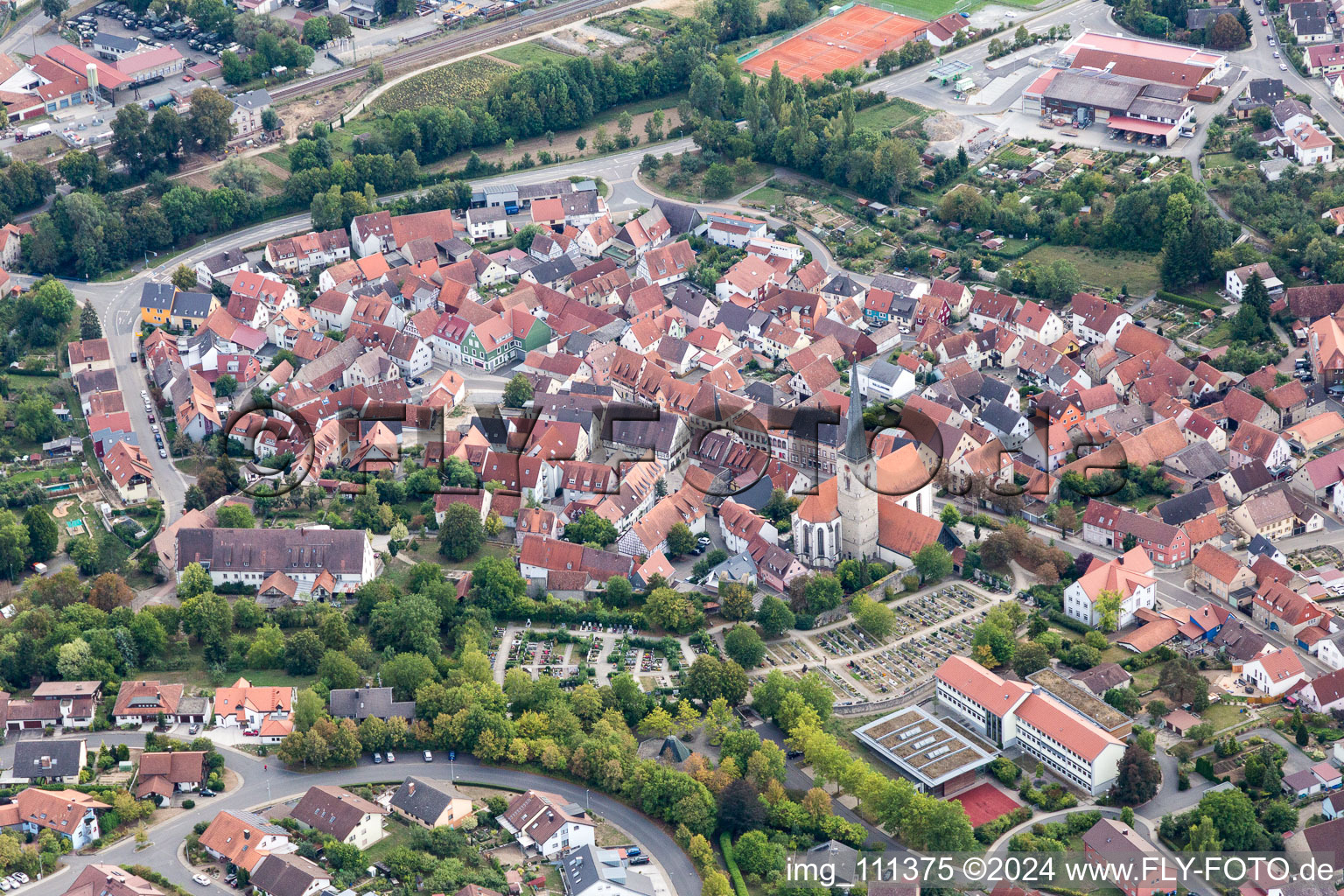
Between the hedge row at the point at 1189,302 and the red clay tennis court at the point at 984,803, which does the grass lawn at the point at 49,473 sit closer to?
the red clay tennis court at the point at 984,803

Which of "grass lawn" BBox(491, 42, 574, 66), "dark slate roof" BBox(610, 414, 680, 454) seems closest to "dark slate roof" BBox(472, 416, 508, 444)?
"dark slate roof" BBox(610, 414, 680, 454)

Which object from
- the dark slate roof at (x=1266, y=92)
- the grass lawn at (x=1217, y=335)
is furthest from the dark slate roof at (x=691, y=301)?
the dark slate roof at (x=1266, y=92)

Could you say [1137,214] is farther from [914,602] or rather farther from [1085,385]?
[914,602]

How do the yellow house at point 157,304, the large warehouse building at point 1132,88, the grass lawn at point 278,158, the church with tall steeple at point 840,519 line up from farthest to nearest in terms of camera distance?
the grass lawn at point 278,158 → the large warehouse building at point 1132,88 → the yellow house at point 157,304 → the church with tall steeple at point 840,519

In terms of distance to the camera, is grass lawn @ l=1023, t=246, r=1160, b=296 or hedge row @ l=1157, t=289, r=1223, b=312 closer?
hedge row @ l=1157, t=289, r=1223, b=312

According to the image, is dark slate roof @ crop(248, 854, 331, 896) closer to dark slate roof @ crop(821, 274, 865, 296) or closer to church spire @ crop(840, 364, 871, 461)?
church spire @ crop(840, 364, 871, 461)

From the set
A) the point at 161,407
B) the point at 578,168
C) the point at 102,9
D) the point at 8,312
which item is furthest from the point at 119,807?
the point at 102,9

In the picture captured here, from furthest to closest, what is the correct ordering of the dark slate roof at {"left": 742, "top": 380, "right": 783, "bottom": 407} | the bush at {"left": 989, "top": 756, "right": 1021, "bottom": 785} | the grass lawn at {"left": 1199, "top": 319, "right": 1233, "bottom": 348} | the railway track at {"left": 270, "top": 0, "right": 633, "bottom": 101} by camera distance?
the railway track at {"left": 270, "top": 0, "right": 633, "bottom": 101} < the grass lawn at {"left": 1199, "top": 319, "right": 1233, "bottom": 348} < the dark slate roof at {"left": 742, "top": 380, "right": 783, "bottom": 407} < the bush at {"left": 989, "top": 756, "right": 1021, "bottom": 785}

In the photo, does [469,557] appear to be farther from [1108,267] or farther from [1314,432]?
[1108,267]
